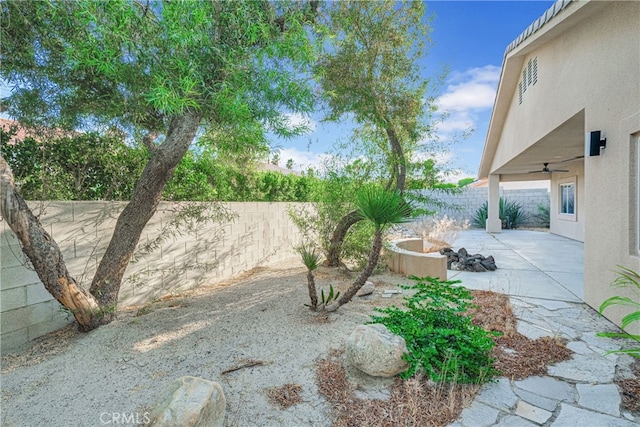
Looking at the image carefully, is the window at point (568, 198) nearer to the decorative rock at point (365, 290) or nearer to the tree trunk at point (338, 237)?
the tree trunk at point (338, 237)

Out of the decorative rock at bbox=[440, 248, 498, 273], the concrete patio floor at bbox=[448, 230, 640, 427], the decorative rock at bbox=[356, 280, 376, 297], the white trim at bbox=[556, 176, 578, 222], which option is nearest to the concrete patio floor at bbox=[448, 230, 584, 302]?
the concrete patio floor at bbox=[448, 230, 640, 427]

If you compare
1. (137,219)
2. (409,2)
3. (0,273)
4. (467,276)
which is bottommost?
(467,276)

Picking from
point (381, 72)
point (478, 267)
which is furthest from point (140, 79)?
point (478, 267)

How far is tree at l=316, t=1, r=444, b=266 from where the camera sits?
610 centimetres

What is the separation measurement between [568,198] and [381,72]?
13.2 m

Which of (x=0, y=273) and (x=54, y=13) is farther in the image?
(x=0, y=273)

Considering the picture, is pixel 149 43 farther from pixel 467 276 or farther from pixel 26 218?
pixel 467 276

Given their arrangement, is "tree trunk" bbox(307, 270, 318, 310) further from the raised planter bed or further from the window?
the window

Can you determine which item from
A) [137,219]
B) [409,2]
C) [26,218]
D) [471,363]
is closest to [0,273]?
[26,218]

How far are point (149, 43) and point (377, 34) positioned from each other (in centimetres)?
466

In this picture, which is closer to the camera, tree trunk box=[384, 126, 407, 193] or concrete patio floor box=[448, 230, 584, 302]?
concrete patio floor box=[448, 230, 584, 302]

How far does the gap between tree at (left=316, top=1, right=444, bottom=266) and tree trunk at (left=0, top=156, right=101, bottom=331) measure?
186 inches

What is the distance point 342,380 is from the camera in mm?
A: 2945

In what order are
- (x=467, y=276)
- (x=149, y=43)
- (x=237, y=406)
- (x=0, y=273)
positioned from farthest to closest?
(x=467, y=276), (x=0, y=273), (x=149, y=43), (x=237, y=406)
